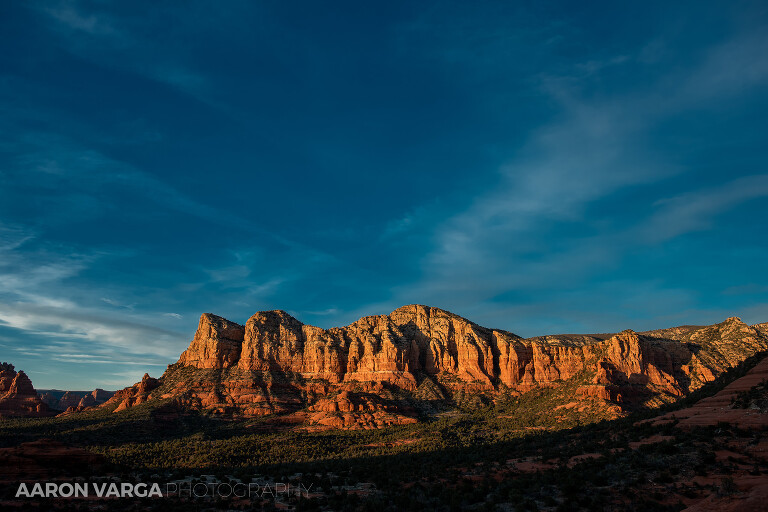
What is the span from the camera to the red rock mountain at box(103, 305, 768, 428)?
11200 cm

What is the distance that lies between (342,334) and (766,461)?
141011 millimetres

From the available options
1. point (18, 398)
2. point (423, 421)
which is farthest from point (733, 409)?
point (18, 398)

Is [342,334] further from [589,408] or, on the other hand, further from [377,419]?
[589,408]

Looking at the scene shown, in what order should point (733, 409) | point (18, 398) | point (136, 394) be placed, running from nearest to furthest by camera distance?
point (733, 409) → point (136, 394) → point (18, 398)

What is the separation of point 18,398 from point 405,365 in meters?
148

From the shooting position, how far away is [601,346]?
425 feet

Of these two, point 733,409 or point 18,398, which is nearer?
point 733,409

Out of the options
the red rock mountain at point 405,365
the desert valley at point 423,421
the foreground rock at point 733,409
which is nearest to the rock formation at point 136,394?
the red rock mountain at point 405,365

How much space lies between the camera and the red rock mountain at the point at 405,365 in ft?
367

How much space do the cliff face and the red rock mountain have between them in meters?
43.9

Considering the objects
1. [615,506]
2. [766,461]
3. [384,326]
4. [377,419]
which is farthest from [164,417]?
[766,461]

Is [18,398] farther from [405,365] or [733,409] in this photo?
[733,409]

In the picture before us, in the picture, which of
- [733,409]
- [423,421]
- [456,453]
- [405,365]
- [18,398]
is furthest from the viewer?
[18,398]

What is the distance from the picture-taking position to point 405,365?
14838cm
